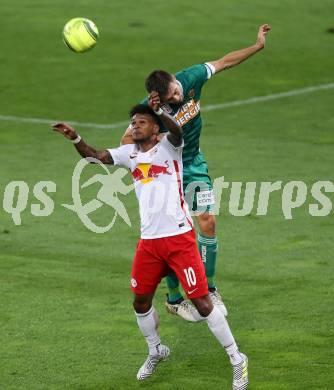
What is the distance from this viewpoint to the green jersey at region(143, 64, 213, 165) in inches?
488

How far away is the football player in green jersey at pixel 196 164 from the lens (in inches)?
492

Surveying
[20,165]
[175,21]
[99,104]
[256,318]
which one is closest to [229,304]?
[256,318]

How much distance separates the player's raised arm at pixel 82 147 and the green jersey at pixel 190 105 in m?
1.31

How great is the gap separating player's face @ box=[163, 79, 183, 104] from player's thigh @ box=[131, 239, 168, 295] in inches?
57.9

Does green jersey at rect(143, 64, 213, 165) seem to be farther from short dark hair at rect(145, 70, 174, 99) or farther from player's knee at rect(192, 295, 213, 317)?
player's knee at rect(192, 295, 213, 317)

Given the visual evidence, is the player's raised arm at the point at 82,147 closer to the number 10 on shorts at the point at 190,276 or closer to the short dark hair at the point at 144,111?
the short dark hair at the point at 144,111

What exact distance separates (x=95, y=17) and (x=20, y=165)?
13.3 meters

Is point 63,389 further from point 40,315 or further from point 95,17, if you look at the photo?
point 95,17

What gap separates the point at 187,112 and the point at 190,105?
84 mm

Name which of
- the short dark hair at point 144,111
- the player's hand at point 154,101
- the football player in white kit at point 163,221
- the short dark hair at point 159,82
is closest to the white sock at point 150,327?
the football player in white kit at point 163,221

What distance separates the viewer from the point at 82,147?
1096cm

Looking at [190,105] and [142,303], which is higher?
[190,105]

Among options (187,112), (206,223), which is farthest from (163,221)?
(206,223)

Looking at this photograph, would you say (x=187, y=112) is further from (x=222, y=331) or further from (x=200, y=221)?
(x=222, y=331)
